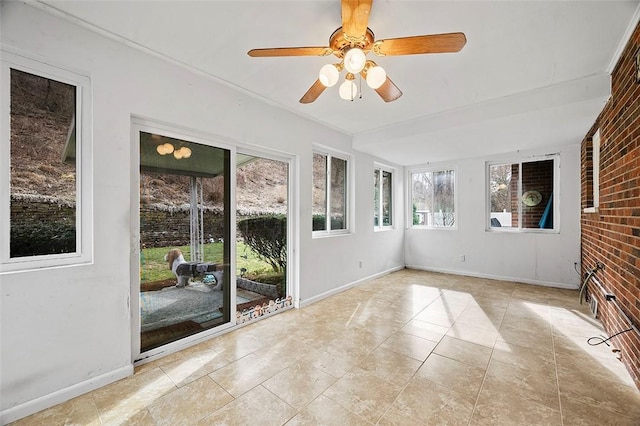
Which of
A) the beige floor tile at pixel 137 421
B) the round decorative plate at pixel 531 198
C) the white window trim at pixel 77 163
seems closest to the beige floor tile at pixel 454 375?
the beige floor tile at pixel 137 421

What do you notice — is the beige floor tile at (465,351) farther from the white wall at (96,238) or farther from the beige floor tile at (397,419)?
the white wall at (96,238)

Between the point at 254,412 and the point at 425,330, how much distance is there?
1.89 m

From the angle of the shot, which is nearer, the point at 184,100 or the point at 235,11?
the point at 235,11

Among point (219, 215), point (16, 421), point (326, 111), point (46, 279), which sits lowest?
point (16, 421)

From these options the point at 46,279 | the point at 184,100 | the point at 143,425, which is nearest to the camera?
the point at 143,425

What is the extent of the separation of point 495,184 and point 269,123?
4288mm

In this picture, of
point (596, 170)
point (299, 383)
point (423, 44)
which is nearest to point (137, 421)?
point (299, 383)

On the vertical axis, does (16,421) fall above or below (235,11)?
below

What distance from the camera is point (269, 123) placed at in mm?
3086

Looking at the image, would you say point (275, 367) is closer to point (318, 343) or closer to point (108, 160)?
point (318, 343)

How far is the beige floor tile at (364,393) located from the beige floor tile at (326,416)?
0.13 ft

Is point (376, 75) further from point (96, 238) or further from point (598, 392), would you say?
point (598, 392)

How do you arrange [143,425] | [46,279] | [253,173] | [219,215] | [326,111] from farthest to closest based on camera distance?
[326,111], [253,173], [219,215], [46,279], [143,425]

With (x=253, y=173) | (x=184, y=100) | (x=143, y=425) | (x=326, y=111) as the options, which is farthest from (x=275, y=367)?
(x=326, y=111)
